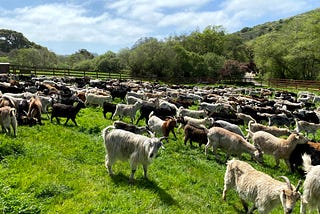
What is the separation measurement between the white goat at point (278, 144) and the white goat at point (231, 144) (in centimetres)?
49

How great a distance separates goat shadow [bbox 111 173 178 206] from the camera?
261 inches

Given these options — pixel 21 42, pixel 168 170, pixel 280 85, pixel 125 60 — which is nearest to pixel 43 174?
pixel 168 170

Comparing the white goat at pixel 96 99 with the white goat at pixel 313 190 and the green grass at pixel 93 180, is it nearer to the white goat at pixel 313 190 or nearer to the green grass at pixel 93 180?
the green grass at pixel 93 180

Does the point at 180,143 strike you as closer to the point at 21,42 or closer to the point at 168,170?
the point at 168,170

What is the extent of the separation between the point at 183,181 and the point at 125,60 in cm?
5302

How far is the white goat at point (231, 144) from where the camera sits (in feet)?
33.0

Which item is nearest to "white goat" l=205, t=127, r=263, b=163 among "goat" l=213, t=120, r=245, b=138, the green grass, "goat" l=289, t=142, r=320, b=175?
the green grass

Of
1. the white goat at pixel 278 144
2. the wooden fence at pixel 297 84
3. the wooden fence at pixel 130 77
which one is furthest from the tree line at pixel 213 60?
the white goat at pixel 278 144

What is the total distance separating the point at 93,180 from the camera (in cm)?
716

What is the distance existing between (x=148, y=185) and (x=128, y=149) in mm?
1066

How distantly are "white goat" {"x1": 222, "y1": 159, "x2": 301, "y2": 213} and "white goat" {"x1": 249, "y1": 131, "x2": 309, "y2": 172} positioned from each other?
3847 millimetres

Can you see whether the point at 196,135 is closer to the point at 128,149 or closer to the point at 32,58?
the point at 128,149

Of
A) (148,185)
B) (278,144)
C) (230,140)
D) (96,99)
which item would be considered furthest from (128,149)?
(96,99)

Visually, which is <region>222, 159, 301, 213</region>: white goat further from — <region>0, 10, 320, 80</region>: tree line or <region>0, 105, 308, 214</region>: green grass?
<region>0, 10, 320, 80</region>: tree line
